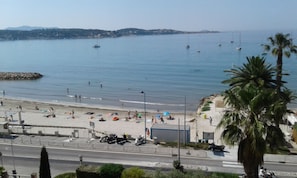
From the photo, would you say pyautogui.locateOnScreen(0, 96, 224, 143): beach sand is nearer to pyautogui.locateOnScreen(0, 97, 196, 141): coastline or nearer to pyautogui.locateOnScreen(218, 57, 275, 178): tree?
pyautogui.locateOnScreen(0, 97, 196, 141): coastline

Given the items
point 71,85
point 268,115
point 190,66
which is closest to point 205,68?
point 190,66

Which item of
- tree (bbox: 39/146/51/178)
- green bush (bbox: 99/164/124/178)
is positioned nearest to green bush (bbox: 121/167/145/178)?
green bush (bbox: 99/164/124/178)

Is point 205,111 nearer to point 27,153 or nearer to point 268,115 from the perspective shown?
point 27,153

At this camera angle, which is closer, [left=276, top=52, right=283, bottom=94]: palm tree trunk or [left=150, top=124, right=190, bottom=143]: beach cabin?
[left=276, top=52, right=283, bottom=94]: palm tree trunk

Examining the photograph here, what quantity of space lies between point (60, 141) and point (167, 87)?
5012 centimetres

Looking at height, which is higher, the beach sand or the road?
the road

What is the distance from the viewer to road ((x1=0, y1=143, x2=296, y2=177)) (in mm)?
28984

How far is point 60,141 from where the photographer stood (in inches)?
1484

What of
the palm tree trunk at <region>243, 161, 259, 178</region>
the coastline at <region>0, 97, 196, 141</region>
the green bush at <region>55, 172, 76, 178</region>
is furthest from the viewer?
the coastline at <region>0, 97, 196, 141</region>

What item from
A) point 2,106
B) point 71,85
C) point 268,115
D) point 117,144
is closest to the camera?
point 268,115

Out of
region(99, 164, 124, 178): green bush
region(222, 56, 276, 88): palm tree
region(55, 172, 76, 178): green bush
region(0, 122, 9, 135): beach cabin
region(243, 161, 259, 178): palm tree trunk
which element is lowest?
region(55, 172, 76, 178): green bush

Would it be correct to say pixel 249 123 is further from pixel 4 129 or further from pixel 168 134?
pixel 4 129

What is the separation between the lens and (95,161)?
3134 cm

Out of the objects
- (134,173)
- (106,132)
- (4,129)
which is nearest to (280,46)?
(106,132)
